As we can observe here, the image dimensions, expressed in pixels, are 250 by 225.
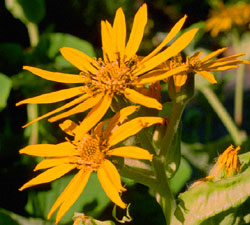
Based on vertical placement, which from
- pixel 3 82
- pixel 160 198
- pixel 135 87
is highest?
pixel 3 82

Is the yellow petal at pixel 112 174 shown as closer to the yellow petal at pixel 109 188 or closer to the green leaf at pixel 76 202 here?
the yellow petal at pixel 109 188

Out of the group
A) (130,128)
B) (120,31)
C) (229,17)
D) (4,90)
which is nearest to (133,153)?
(130,128)

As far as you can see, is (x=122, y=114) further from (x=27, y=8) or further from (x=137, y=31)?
(x=27, y=8)

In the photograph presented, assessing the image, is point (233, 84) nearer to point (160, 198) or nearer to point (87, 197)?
point (87, 197)

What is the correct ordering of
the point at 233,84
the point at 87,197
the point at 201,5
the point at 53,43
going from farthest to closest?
the point at 201,5, the point at 233,84, the point at 53,43, the point at 87,197

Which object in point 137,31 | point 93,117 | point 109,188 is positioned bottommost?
point 109,188

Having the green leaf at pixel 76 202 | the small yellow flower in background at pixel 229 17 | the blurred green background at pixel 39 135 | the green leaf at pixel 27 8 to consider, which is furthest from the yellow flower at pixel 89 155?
the small yellow flower in background at pixel 229 17

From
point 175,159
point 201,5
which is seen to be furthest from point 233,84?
point 175,159
